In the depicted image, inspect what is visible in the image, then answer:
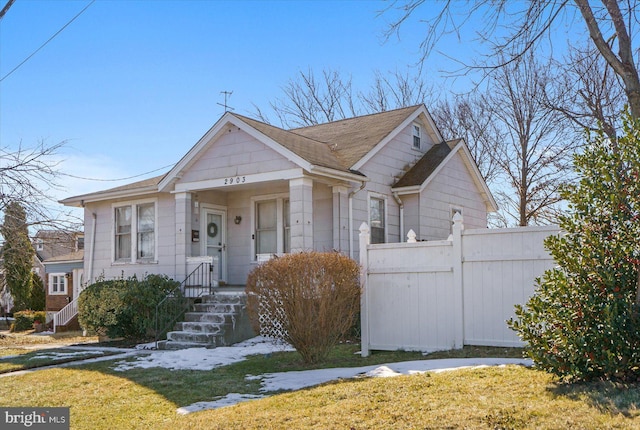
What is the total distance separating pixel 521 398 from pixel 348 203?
29.8 feet

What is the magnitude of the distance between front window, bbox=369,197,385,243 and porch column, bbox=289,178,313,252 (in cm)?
228

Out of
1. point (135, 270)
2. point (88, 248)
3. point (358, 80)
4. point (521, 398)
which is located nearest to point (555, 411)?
point (521, 398)

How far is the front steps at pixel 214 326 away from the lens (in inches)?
512

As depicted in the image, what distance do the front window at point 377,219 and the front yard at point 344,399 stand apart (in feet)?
19.8

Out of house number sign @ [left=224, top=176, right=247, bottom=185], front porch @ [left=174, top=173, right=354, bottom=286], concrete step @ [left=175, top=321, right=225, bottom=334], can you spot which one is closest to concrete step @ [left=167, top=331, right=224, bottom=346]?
concrete step @ [left=175, top=321, right=225, bottom=334]

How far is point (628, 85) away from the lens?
30.2ft

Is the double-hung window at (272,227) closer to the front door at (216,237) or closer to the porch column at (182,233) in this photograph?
the front door at (216,237)

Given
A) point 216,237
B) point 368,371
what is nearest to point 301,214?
point 216,237

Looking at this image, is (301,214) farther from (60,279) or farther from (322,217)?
(60,279)

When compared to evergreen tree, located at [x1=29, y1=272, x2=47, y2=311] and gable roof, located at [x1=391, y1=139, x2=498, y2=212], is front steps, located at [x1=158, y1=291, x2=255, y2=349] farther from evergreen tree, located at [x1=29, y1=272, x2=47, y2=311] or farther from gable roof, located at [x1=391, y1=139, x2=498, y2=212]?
evergreen tree, located at [x1=29, y1=272, x2=47, y2=311]

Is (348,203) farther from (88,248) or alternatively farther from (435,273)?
(88,248)

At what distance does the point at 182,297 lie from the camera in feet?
50.6

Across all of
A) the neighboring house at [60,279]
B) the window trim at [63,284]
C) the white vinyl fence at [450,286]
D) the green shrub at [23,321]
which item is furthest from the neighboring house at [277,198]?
the window trim at [63,284]

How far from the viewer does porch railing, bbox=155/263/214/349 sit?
14547mm
